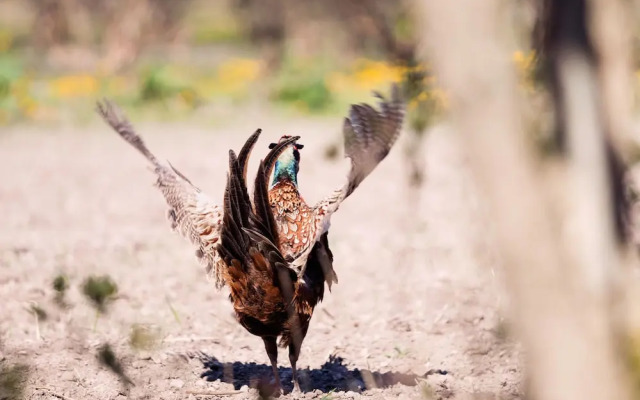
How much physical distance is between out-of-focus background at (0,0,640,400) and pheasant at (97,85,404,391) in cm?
22

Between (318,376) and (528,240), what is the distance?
306cm

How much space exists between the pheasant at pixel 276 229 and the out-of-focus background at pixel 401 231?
0.22 meters

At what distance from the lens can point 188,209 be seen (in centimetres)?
450

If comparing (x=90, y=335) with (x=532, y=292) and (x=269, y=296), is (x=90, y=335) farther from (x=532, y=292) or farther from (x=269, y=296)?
(x=532, y=292)

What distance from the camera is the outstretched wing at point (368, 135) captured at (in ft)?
12.2

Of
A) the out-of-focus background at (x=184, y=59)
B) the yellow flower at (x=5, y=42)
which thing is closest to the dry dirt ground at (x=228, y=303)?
the out-of-focus background at (x=184, y=59)

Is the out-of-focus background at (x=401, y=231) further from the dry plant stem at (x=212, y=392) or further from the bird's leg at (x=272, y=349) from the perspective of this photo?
the bird's leg at (x=272, y=349)

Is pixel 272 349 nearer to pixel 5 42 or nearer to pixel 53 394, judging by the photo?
pixel 53 394

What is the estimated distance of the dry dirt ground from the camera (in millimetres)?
4465

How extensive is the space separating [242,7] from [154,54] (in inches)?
168

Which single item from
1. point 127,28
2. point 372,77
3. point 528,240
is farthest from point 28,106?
point 528,240

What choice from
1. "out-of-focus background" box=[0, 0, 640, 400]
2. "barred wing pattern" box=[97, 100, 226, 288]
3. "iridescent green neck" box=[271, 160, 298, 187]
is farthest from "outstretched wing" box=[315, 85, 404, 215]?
"barred wing pattern" box=[97, 100, 226, 288]

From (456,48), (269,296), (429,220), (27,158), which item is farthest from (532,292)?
(27,158)

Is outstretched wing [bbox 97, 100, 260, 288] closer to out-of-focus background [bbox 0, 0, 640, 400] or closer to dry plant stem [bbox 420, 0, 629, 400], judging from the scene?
out-of-focus background [bbox 0, 0, 640, 400]
